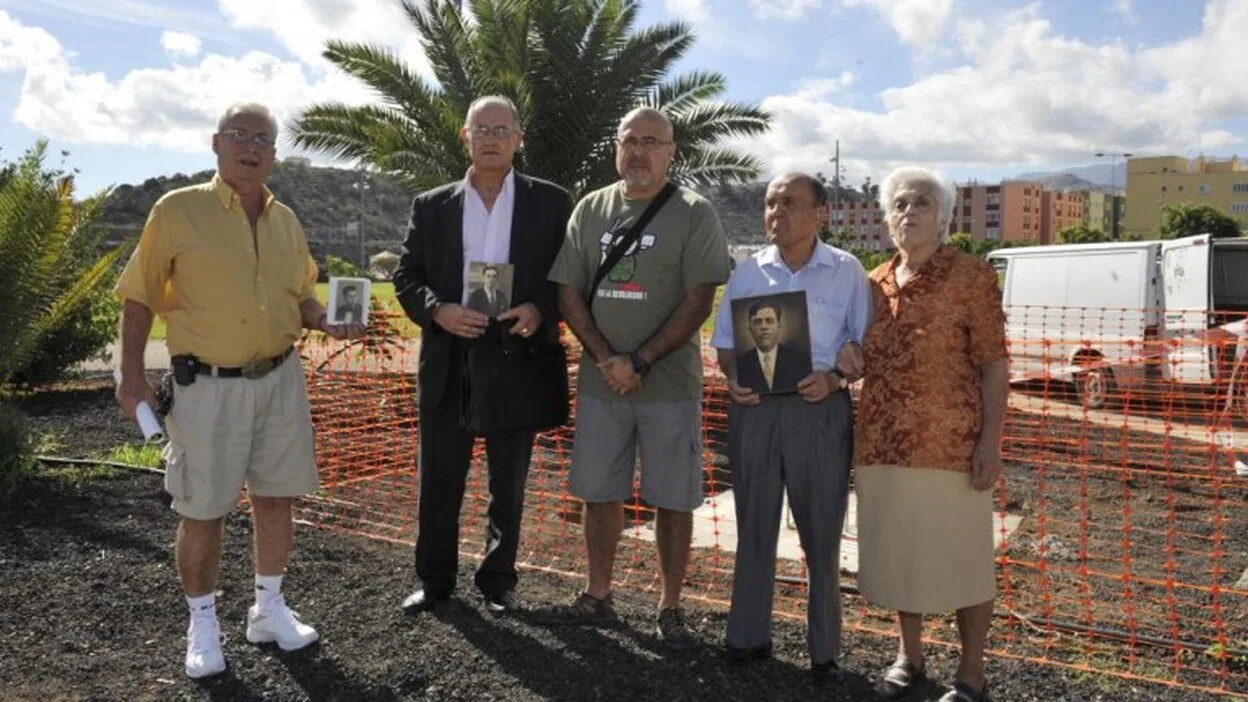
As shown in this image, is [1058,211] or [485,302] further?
[1058,211]

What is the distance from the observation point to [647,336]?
414 centimetres

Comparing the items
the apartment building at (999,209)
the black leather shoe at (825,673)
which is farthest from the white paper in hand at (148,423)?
the apartment building at (999,209)

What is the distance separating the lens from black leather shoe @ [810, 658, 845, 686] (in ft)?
12.6

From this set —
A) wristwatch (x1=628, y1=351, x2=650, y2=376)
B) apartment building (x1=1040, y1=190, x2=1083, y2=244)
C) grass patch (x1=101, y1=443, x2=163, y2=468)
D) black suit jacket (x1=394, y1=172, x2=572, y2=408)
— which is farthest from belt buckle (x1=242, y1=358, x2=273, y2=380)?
apartment building (x1=1040, y1=190, x2=1083, y2=244)

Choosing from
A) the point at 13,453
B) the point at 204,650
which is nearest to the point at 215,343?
the point at 204,650

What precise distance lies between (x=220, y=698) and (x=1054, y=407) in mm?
12200

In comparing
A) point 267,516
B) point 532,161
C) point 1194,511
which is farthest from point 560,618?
point 532,161

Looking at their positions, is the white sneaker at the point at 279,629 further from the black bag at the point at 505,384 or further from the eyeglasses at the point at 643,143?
the eyeglasses at the point at 643,143

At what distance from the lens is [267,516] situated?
4.19 m

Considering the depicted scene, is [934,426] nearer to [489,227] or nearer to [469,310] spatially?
[469,310]

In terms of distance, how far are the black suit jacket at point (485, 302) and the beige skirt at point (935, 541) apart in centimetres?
162

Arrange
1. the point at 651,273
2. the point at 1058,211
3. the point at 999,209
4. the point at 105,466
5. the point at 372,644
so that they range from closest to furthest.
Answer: the point at 651,273 < the point at 372,644 < the point at 105,466 < the point at 999,209 < the point at 1058,211

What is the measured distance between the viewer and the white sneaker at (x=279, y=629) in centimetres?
415

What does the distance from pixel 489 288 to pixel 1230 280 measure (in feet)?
46.2
